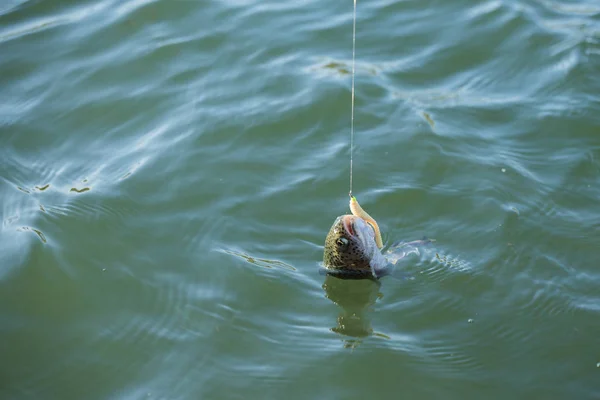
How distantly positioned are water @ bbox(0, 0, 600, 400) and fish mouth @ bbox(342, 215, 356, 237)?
0.73 meters

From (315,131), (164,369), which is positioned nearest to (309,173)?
(315,131)

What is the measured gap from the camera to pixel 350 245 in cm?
564

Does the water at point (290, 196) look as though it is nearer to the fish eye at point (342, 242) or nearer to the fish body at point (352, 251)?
the fish body at point (352, 251)

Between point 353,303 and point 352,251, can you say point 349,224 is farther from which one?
point 353,303

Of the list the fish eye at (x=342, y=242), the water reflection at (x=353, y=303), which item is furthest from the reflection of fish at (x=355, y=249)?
the water reflection at (x=353, y=303)

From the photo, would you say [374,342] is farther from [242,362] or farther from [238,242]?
[238,242]

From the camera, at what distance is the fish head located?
18.4 feet

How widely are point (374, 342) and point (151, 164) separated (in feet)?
10.4

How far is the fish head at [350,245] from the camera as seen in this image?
A: 18.4ft

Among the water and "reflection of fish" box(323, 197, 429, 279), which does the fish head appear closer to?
"reflection of fish" box(323, 197, 429, 279)

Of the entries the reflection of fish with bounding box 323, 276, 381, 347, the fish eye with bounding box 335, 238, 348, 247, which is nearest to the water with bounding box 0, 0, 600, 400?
the reflection of fish with bounding box 323, 276, 381, 347

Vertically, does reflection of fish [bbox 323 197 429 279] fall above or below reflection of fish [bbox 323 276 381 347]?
above

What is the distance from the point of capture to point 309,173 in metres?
7.32

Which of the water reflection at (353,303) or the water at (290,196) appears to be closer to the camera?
the water at (290,196)
